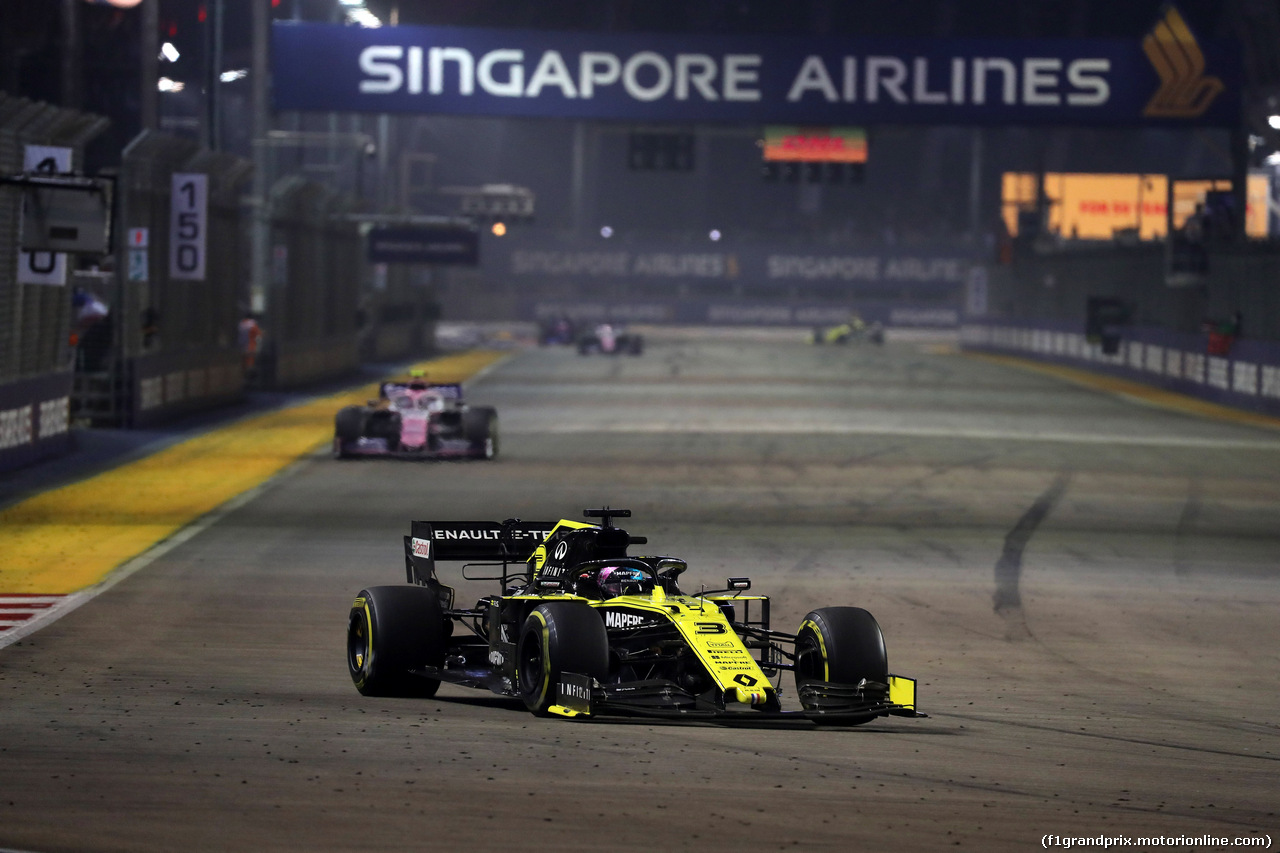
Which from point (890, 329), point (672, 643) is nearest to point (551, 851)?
point (672, 643)

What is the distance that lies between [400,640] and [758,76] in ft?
122

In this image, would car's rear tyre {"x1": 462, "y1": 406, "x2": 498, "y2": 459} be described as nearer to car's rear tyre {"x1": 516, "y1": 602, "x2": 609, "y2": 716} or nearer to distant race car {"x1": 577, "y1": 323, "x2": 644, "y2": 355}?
car's rear tyre {"x1": 516, "y1": 602, "x2": 609, "y2": 716}

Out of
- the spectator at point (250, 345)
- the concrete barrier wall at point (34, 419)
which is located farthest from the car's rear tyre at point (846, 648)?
the spectator at point (250, 345)

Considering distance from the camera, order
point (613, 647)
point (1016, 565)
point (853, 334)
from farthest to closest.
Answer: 1. point (853, 334)
2. point (1016, 565)
3. point (613, 647)

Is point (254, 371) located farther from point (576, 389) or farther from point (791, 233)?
point (791, 233)

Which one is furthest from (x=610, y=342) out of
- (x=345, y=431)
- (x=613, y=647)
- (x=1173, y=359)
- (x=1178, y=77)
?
(x=613, y=647)

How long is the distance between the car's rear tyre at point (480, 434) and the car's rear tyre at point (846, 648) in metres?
20.4

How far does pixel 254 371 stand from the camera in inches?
1949

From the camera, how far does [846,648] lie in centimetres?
1141

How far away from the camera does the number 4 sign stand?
3766cm

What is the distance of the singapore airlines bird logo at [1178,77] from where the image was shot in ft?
155

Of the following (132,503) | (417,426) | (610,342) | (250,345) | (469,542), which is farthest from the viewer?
(610,342)

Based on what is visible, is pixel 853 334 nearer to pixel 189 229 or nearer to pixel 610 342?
pixel 610 342

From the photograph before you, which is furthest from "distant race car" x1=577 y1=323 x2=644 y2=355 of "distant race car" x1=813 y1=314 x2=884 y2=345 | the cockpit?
the cockpit
